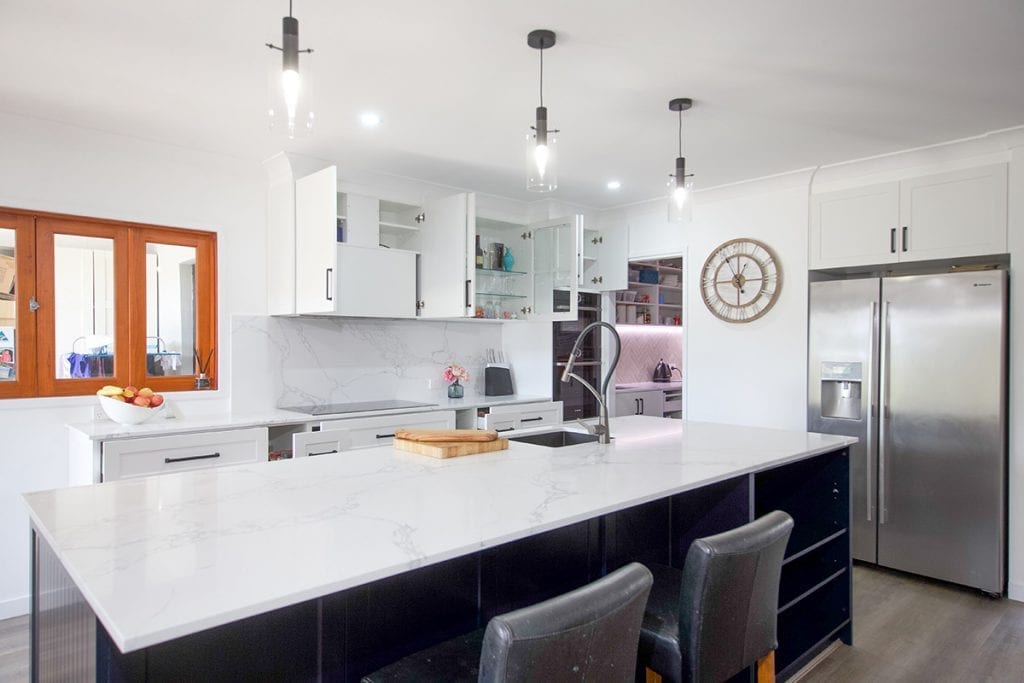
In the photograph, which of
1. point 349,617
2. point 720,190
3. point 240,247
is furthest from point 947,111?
point 240,247

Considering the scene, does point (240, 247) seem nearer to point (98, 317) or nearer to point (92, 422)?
point (98, 317)

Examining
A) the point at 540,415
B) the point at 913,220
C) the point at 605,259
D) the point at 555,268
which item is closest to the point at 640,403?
the point at 605,259

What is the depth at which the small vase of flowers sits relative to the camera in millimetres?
4691

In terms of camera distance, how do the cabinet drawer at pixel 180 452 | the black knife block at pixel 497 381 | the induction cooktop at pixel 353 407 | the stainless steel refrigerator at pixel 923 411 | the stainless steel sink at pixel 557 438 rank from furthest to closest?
1. the black knife block at pixel 497 381
2. the induction cooktop at pixel 353 407
3. the stainless steel refrigerator at pixel 923 411
4. the cabinet drawer at pixel 180 452
5. the stainless steel sink at pixel 557 438

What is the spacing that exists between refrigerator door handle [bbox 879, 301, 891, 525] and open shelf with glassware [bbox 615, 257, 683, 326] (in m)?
2.94

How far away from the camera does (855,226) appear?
157 inches

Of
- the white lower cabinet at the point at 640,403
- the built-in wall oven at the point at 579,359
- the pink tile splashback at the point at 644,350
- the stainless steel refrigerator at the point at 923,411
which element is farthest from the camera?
the pink tile splashback at the point at 644,350

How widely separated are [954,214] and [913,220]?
205mm

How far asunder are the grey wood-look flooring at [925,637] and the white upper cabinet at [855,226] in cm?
192

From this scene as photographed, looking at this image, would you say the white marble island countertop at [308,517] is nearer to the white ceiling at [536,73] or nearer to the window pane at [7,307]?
the white ceiling at [536,73]

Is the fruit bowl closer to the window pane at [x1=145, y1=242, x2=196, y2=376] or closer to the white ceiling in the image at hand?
the window pane at [x1=145, y1=242, x2=196, y2=376]

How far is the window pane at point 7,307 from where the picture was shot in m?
3.22

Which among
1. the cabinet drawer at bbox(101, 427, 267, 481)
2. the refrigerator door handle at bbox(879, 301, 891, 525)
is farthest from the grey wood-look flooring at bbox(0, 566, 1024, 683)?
the cabinet drawer at bbox(101, 427, 267, 481)

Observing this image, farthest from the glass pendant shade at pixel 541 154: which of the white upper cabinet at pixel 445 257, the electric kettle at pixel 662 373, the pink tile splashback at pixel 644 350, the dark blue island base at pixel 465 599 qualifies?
the electric kettle at pixel 662 373
